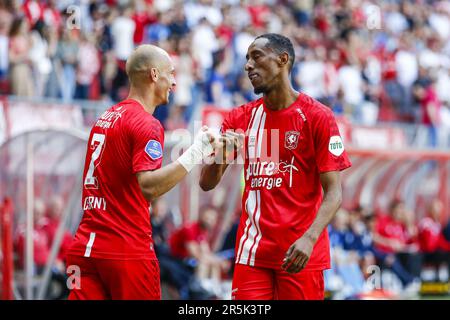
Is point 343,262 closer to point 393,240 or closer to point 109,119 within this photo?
point 393,240

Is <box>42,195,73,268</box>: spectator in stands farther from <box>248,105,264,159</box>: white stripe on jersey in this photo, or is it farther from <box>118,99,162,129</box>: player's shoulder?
<box>118,99,162,129</box>: player's shoulder

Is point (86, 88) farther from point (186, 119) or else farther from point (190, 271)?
point (190, 271)

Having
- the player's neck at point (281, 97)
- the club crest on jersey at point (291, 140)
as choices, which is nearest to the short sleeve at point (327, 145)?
the club crest on jersey at point (291, 140)

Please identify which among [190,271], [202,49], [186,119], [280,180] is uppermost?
[202,49]

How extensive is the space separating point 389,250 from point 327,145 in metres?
11.8

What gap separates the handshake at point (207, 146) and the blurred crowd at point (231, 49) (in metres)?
9.33

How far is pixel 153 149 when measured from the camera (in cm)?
720

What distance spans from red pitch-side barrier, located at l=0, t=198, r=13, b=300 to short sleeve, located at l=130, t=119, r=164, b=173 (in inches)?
214

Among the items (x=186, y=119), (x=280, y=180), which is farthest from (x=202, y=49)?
(x=280, y=180)

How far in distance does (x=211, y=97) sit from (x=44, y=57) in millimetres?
3987

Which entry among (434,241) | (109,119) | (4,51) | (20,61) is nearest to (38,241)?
(20,61)

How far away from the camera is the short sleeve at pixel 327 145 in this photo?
7523 mm
